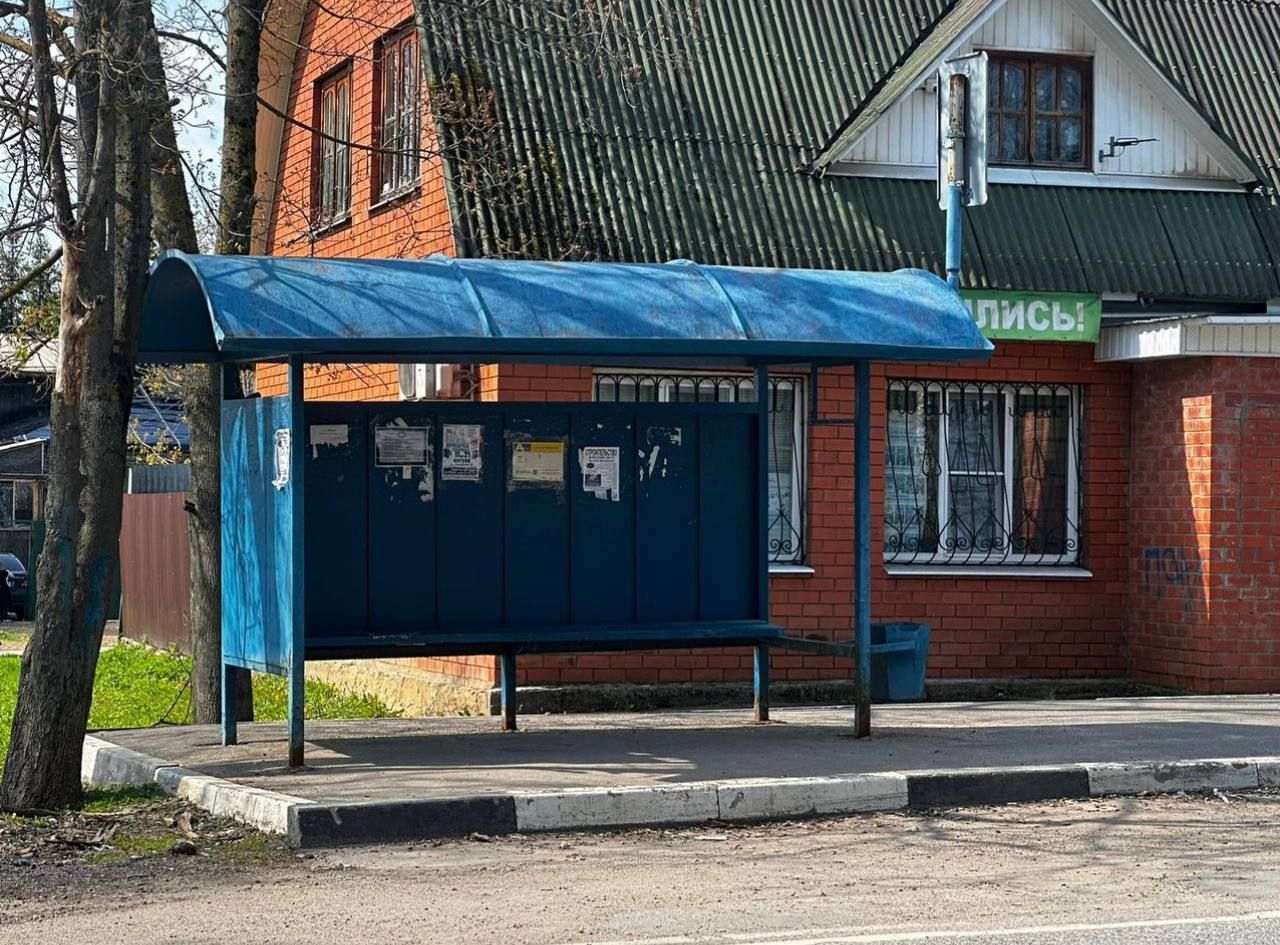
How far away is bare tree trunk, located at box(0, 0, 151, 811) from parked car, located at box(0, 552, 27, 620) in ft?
70.1

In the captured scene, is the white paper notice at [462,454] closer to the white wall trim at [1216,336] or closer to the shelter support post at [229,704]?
the shelter support post at [229,704]

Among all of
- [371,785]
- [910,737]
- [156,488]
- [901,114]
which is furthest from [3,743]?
[156,488]

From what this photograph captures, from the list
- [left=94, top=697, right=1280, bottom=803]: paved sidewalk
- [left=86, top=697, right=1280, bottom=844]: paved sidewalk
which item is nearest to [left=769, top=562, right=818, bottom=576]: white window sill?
[left=94, top=697, right=1280, bottom=803]: paved sidewalk

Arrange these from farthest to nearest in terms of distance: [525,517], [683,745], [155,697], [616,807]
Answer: [155,697] < [525,517] < [683,745] < [616,807]

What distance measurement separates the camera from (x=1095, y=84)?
16.4 meters

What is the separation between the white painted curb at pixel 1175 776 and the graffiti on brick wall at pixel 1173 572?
4800 mm

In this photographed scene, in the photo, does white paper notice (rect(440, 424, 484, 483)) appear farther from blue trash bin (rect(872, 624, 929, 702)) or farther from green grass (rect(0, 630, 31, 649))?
green grass (rect(0, 630, 31, 649))

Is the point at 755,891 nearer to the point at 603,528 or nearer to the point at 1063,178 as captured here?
the point at 603,528

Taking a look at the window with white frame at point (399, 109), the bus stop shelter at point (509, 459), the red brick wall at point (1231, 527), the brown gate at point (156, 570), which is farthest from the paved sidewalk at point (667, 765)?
the brown gate at point (156, 570)

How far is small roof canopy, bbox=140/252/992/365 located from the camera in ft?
31.7

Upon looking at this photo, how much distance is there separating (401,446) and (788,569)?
471cm

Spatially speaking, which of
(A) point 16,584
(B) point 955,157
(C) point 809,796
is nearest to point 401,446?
(C) point 809,796

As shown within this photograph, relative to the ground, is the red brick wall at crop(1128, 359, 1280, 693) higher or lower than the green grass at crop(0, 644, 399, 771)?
Result: higher

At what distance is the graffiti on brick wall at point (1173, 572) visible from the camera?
15.3 meters
